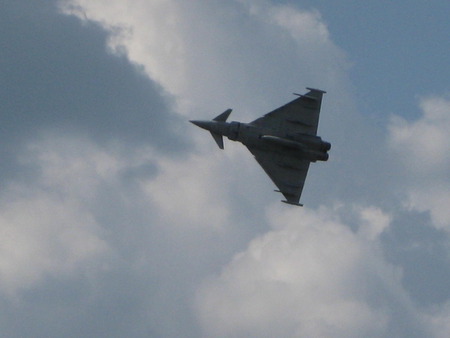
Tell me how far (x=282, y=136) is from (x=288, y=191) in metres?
7.79

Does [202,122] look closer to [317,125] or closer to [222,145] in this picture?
[222,145]

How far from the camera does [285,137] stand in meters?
135

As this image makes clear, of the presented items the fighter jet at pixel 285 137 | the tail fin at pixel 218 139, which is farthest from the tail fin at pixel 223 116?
the tail fin at pixel 218 139

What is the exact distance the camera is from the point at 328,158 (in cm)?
13538

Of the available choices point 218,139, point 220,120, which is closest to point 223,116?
point 220,120

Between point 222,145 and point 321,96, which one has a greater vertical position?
point 321,96

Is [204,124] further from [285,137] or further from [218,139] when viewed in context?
[285,137]

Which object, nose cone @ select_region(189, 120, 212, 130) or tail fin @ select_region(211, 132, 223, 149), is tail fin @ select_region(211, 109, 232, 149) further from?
nose cone @ select_region(189, 120, 212, 130)

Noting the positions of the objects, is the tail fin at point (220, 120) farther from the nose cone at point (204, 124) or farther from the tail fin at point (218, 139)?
the nose cone at point (204, 124)

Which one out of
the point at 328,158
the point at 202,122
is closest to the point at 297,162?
the point at 328,158

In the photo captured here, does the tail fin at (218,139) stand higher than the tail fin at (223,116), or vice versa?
the tail fin at (223,116)

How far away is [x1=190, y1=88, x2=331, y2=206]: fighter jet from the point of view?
134 meters

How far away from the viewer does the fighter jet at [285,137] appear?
13425cm

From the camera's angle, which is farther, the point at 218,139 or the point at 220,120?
the point at 220,120
